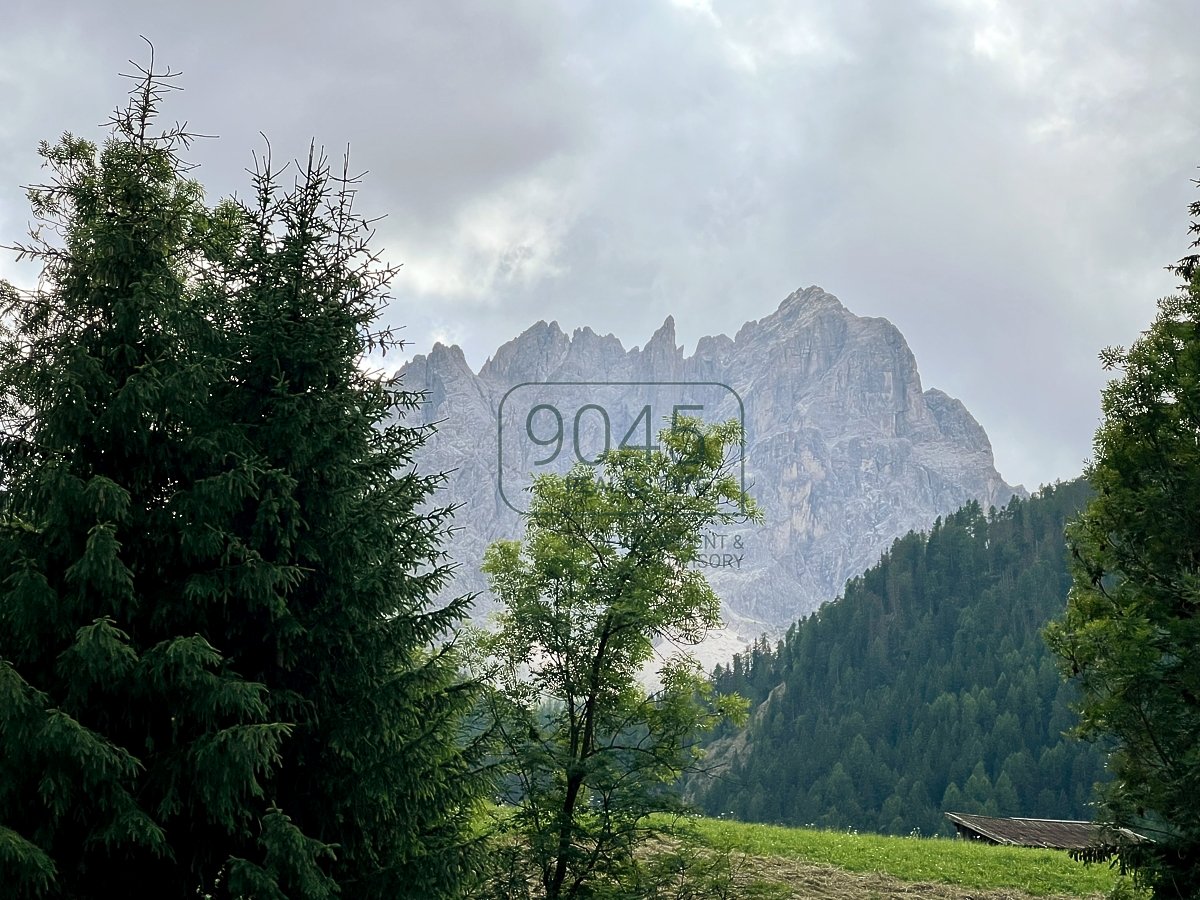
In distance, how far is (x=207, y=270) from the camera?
11.7 metres

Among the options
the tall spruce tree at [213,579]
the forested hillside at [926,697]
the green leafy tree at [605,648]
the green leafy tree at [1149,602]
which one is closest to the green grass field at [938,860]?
the green leafy tree at [605,648]

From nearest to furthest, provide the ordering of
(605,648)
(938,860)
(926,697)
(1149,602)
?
(1149,602)
(605,648)
(938,860)
(926,697)

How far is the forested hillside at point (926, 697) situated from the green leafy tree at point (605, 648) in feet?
223

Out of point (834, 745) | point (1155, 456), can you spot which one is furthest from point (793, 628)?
point (1155, 456)

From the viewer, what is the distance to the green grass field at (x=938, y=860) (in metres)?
19.6

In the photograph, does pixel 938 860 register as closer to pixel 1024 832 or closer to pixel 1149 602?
pixel 1024 832

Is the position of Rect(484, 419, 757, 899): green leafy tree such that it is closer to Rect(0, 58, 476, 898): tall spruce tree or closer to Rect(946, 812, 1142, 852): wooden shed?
Rect(0, 58, 476, 898): tall spruce tree

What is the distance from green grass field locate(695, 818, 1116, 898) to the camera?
64.2 feet

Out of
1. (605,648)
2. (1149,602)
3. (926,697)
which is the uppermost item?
(1149,602)

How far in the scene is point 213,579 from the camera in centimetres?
984

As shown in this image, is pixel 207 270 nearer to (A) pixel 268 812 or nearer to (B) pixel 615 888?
(A) pixel 268 812

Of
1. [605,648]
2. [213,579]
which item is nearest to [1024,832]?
[605,648]

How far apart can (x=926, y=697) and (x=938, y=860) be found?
9790cm

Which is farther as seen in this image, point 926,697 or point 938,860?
point 926,697
